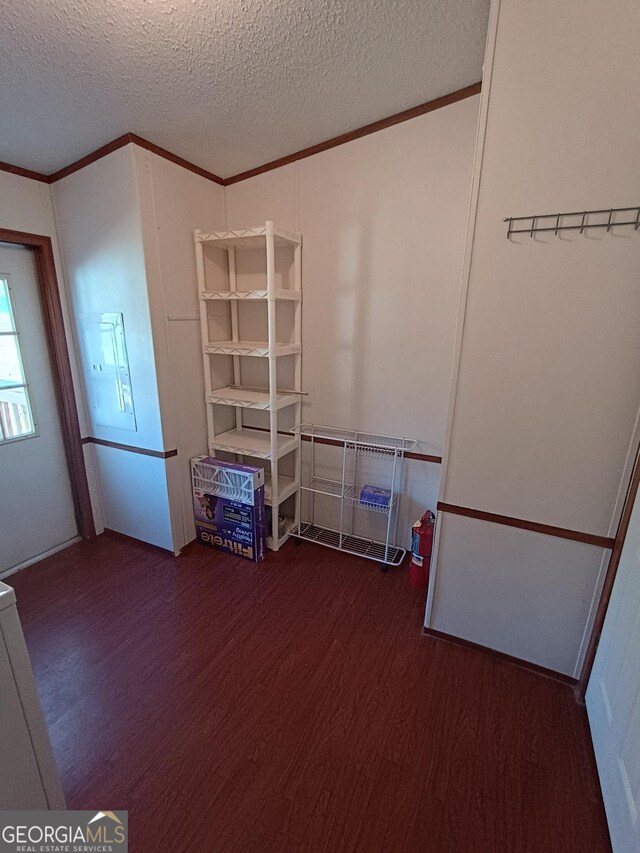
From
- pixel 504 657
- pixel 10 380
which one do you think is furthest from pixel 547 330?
pixel 10 380

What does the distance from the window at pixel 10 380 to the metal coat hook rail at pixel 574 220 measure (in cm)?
268

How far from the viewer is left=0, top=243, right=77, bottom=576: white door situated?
87.2 inches

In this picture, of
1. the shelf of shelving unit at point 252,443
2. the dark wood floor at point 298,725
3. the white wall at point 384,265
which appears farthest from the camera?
the shelf of shelving unit at point 252,443

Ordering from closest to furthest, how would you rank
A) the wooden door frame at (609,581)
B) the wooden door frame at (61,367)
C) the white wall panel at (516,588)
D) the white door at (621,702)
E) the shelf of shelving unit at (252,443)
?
1. the white door at (621,702)
2. the wooden door frame at (609,581)
3. the white wall panel at (516,588)
4. the wooden door frame at (61,367)
5. the shelf of shelving unit at (252,443)

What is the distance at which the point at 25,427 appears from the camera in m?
2.34

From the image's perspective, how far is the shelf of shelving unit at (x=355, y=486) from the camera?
2.32 metres

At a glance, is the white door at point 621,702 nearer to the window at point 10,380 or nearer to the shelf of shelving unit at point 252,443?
the shelf of shelving unit at point 252,443

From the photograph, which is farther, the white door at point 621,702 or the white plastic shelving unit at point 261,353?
the white plastic shelving unit at point 261,353

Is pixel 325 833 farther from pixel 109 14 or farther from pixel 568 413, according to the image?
pixel 109 14

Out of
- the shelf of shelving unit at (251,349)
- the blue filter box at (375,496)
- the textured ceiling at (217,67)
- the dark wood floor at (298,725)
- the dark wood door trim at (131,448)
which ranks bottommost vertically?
the dark wood floor at (298,725)

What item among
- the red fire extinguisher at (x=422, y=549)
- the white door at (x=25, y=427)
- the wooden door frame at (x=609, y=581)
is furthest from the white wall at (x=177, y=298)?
the wooden door frame at (x=609, y=581)

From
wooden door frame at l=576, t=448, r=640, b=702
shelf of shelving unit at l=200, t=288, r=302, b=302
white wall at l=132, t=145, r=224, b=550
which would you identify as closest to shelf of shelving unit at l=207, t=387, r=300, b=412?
white wall at l=132, t=145, r=224, b=550

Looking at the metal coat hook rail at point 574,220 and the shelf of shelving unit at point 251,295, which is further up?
the metal coat hook rail at point 574,220

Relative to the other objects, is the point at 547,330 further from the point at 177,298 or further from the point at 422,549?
the point at 177,298
